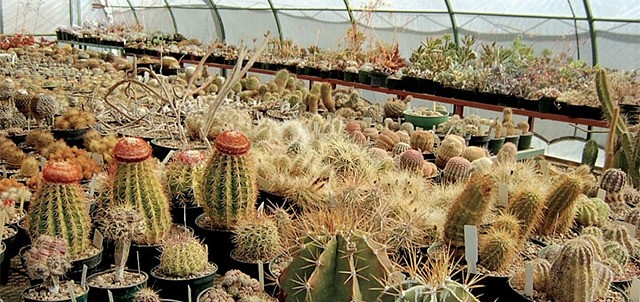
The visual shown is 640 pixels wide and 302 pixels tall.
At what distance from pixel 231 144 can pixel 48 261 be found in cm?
77

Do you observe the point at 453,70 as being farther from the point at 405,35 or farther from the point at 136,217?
the point at 136,217

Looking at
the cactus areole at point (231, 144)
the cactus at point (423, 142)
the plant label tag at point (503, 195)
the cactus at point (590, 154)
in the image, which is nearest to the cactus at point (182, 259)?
the cactus areole at point (231, 144)

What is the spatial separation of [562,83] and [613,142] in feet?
8.12

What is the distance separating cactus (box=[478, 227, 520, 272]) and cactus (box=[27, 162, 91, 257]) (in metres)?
1.45

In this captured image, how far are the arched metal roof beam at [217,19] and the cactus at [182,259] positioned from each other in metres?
12.5

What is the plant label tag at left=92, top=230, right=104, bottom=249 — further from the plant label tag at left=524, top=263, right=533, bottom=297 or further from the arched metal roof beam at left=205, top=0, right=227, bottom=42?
the arched metal roof beam at left=205, top=0, right=227, bottom=42

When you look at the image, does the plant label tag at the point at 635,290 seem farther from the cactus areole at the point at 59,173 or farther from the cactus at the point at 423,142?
the cactus at the point at 423,142

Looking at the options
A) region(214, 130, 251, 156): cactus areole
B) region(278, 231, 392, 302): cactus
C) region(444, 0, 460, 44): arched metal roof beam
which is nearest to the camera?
region(278, 231, 392, 302): cactus

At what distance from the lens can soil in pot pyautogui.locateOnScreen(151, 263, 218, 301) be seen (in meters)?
2.15

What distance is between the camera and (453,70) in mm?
6652

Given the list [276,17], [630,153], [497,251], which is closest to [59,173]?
[497,251]

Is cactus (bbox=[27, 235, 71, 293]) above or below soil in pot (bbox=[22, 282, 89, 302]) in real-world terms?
above

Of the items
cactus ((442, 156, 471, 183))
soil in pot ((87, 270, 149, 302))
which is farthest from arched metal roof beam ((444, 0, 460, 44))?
soil in pot ((87, 270, 149, 302))

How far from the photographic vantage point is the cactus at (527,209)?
8.32ft
